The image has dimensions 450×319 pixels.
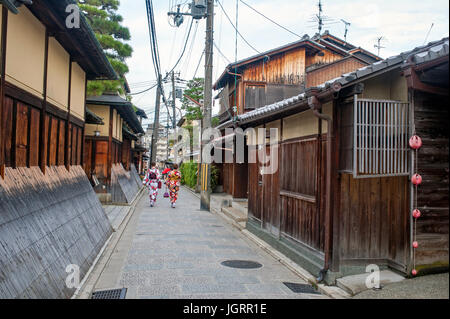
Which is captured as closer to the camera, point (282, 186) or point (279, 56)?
point (282, 186)

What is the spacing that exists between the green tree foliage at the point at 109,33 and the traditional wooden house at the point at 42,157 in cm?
702

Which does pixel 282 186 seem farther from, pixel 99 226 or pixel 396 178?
pixel 99 226

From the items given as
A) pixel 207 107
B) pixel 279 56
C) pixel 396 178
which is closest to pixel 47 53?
pixel 396 178

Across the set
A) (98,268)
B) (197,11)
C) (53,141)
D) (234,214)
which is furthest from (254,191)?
(197,11)

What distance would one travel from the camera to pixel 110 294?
6613mm

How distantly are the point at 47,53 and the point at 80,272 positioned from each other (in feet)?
15.5

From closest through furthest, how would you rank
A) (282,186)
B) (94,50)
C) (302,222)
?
(302,222)
(94,50)
(282,186)

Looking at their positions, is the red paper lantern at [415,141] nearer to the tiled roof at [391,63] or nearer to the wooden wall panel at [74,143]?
the tiled roof at [391,63]

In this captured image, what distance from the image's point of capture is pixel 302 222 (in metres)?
9.02

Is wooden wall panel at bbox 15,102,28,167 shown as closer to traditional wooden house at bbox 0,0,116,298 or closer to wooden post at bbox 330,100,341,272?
traditional wooden house at bbox 0,0,116,298

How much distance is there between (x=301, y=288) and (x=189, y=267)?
2.61m

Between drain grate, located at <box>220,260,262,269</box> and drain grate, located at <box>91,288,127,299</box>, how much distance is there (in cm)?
290

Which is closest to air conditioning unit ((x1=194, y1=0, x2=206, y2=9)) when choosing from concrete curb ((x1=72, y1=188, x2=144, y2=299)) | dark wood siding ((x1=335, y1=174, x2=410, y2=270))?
concrete curb ((x1=72, y1=188, x2=144, y2=299))

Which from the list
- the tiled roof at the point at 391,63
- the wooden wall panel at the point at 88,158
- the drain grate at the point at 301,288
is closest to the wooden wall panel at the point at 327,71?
the tiled roof at the point at 391,63
